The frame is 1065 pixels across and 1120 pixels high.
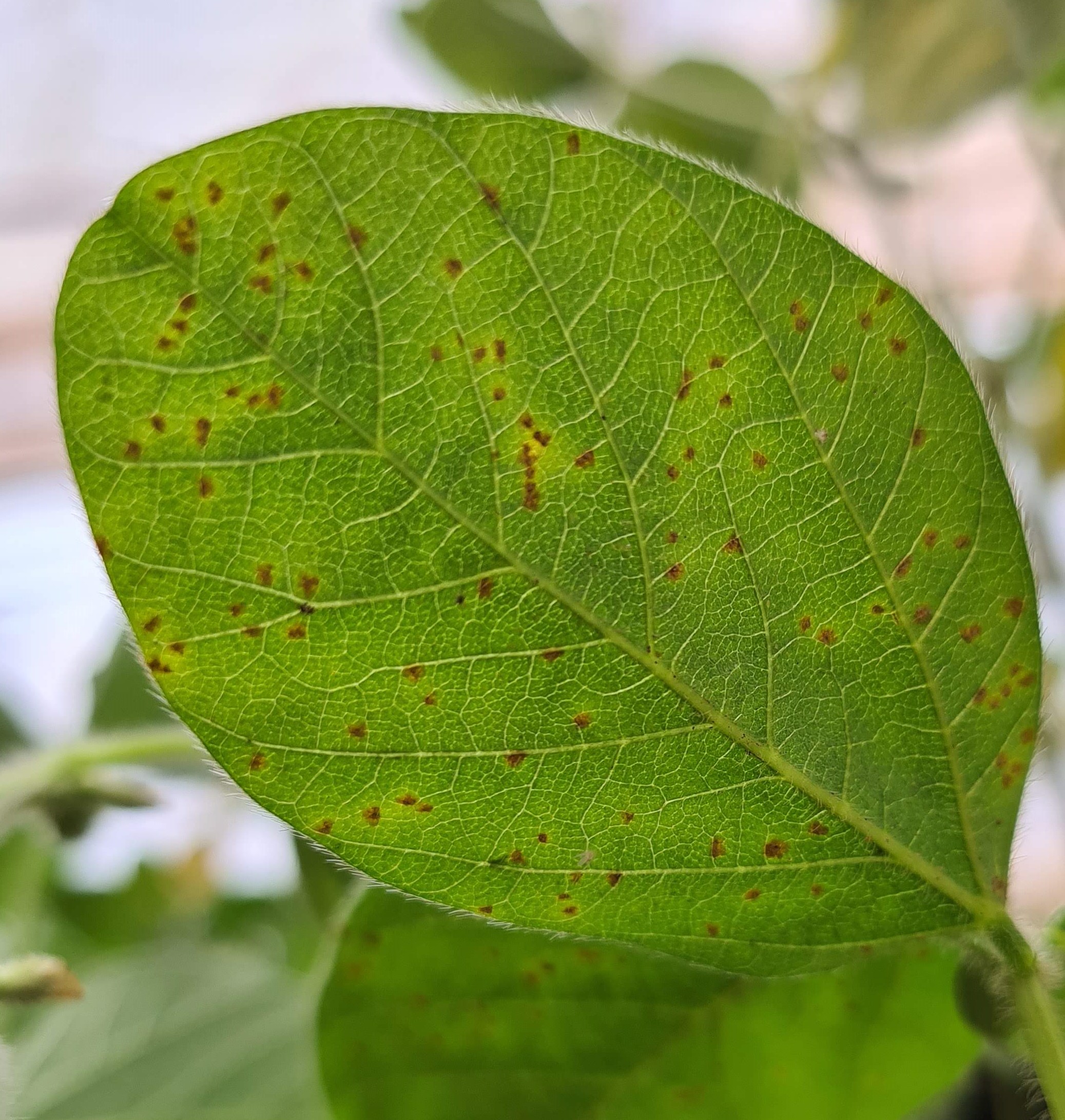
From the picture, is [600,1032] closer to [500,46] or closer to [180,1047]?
[180,1047]

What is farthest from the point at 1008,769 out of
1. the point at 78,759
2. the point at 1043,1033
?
the point at 78,759

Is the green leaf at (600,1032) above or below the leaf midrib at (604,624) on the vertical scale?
below

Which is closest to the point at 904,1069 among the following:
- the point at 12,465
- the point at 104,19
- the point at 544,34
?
the point at 544,34

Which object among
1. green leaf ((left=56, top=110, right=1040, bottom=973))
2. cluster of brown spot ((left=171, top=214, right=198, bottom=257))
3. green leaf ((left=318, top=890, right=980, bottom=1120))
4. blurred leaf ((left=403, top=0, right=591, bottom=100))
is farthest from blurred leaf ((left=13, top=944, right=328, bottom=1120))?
blurred leaf ((left=403, top=0, right=591, bottom=100))

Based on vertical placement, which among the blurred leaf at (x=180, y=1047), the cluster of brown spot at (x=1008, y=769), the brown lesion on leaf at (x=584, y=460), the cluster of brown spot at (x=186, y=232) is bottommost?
the blurred leaf at (x=180, y=1047)

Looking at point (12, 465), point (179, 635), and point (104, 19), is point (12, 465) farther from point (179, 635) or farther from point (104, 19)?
point (179, 635)

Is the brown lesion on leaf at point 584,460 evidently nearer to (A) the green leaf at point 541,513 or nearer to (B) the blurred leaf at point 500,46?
(A) the green leaf at point 541,513

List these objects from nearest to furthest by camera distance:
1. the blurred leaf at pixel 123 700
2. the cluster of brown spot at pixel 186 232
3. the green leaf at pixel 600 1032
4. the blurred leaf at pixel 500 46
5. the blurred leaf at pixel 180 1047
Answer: the cluster of brown spot at pixel 186 232
the green leaf at pixel 600 1032
the blurred leaf at pixel 180 1047
the blurred leaf at pixel 123 700
the blurred leaf at pixel 500 46

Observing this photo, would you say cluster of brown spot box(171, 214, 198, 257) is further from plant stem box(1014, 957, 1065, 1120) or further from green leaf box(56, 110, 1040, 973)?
plant stem box(1014, 957, 1065, 1120)

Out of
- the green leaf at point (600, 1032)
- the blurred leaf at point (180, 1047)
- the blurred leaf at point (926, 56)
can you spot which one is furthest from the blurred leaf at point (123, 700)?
the blurred leaf at point (926, 56)
